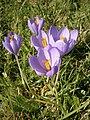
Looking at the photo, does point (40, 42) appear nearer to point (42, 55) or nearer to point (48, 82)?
point (42, 55)

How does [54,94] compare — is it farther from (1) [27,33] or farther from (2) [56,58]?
(1) [27,33]

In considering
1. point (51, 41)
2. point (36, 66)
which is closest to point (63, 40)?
point (51, 41)

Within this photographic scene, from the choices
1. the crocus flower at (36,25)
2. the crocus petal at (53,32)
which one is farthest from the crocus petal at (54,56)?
the crocus flower at (36,25)

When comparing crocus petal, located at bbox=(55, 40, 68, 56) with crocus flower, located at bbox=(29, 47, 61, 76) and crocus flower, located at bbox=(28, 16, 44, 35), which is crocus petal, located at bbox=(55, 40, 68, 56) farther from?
crocus flower, located at bbox=(28, 16, 44, 35)

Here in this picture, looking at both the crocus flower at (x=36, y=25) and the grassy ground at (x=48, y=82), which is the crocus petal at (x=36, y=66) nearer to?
the grassy ground at (x=48, y=82)

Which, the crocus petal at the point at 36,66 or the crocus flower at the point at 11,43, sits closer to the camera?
the crocus petal at the point at 36,66

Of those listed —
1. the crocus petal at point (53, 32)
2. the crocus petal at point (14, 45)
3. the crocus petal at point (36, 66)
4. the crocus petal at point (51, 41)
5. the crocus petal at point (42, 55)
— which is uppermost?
the crocus petal at point (53, 32)
